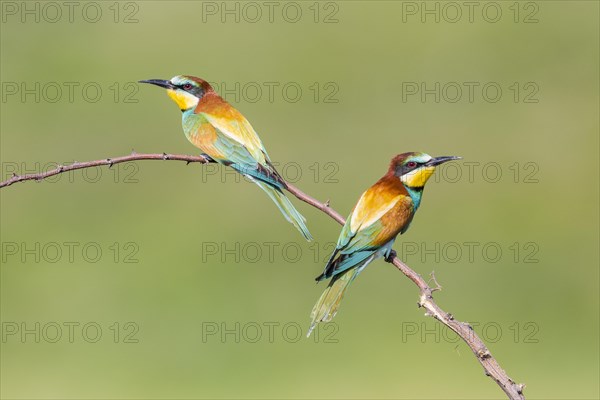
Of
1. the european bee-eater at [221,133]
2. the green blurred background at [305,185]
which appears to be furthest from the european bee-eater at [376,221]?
the green blurred background at [305,185]

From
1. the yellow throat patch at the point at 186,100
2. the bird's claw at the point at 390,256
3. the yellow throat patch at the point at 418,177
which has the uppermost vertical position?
the yellow throat patch at the point at 186,100

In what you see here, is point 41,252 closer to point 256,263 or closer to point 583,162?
point 256,263

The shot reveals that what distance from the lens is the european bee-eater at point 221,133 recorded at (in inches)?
97.3

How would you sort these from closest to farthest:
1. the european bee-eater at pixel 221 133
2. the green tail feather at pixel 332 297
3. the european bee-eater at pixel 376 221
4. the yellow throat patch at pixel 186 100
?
the green tail feather at pixel 332 297 < the european bee-eater at pixel 376 221 < the european bee-eater at pixel 221 133 < the yellow throat patch at pixel 186 100

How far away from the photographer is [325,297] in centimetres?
209

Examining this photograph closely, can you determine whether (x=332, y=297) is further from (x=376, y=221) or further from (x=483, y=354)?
(x=483, y=354)

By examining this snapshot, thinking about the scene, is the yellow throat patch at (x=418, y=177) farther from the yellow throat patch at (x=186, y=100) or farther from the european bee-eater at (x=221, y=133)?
the yellow throat patch at (x=186, y=100)

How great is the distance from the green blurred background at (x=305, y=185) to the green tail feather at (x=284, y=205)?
10.9 feet

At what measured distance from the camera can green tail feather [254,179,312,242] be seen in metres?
2.29

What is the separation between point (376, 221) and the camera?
220 centimetres

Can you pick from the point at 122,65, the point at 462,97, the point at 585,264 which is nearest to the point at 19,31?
the point at 122,65

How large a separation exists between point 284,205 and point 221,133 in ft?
1.20

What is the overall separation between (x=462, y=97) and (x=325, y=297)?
22.6 ft

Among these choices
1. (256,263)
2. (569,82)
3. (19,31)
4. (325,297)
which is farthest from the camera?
(19,31)
